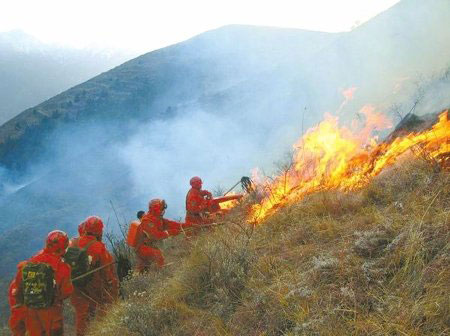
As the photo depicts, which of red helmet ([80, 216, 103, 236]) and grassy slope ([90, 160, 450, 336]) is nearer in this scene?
grassy slope ([90, 160, 450, 336])

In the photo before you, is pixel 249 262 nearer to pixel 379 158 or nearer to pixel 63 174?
pixel 379 158

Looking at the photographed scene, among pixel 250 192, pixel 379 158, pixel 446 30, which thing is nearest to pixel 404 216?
pixel 379 158

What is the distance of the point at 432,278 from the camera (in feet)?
9.30

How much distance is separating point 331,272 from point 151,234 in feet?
15.8

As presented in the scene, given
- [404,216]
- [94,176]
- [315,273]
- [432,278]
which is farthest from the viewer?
[94,176]

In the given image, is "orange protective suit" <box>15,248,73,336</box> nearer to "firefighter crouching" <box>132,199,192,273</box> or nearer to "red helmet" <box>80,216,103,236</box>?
"red helmet" <box>80,216,103,236</box>

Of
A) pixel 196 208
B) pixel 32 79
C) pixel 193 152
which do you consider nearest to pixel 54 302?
pixel 196 208

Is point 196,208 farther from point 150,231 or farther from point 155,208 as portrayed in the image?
point 150,231

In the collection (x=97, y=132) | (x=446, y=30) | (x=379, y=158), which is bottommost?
(x=379, y=158)

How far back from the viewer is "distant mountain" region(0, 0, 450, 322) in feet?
58.1

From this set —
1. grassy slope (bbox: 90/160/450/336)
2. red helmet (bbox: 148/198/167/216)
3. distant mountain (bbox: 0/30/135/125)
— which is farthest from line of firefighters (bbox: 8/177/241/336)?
distant mountain (bbox: 0/30/135/125)

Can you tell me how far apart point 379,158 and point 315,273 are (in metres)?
3.61

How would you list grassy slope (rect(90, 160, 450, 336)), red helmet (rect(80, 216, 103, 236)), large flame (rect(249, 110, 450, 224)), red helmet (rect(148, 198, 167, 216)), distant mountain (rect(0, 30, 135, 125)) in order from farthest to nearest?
distant mountain (rect(0, 30, 135, 125))
red helmet (rect(148, 198, 167, 216))
red helmet (rect(80, 216, 103, 236))
large flame (rect(249, 110, 450, 224))
grassy slope (rect(90, 160, 450, 336))

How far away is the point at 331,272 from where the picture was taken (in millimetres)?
3355
